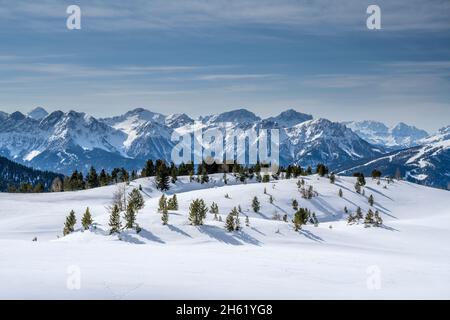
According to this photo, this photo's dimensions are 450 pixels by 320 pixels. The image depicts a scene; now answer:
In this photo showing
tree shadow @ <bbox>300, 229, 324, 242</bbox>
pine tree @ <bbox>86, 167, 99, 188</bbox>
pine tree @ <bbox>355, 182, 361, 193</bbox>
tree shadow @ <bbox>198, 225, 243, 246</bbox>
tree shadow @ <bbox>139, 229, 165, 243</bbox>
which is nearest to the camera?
tree shadow @ <bbox>139, 229, 165, 243</bbox>

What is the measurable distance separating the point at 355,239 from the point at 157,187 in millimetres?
64104

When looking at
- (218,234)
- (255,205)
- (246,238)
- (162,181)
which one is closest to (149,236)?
(218,234)

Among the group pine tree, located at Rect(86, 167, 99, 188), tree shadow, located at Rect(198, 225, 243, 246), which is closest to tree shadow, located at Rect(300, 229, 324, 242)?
tree shadow, located at Rect(198, 225, 243, 246)

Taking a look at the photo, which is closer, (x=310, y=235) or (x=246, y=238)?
(x=246, y=238)

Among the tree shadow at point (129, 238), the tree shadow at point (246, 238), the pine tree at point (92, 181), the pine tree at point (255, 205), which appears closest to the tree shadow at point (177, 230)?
the tree shadow at point (129, 238)

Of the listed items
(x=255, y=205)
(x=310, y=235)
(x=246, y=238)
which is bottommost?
(x=255, y=205)

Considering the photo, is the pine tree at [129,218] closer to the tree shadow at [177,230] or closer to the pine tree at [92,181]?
the tree shadow at [177,230]

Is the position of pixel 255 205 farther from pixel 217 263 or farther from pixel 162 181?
pixel 217 263

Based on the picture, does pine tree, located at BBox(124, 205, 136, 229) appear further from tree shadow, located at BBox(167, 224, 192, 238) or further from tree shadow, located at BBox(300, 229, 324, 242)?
tree shadow, located at BBox(300, 229, 324, 242)

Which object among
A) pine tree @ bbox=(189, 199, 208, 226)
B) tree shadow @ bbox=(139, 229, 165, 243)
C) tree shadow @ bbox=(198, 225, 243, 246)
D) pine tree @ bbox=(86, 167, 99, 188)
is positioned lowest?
pine tree @ bbox=(86, 167, 99, 188)

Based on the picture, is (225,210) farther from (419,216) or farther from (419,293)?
(419,293)
